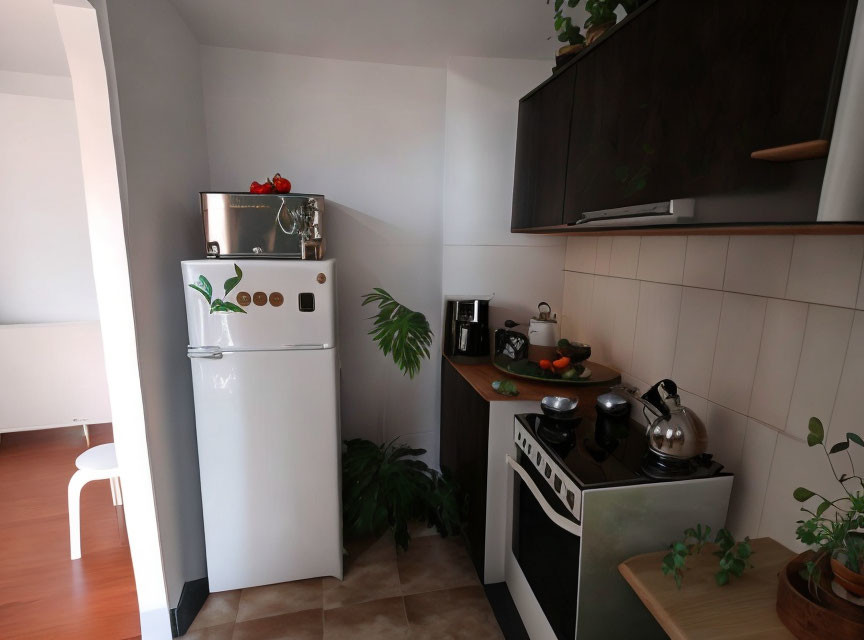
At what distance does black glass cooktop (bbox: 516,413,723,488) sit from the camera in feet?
3.70

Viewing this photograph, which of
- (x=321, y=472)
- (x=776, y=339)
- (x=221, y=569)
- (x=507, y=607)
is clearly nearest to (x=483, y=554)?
(x=507, y=607)

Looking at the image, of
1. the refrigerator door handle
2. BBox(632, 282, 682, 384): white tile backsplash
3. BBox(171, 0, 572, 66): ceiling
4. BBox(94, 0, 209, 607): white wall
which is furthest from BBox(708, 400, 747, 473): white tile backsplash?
BBox(94, 0, 209, 607): white wall

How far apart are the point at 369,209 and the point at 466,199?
52 centimetres

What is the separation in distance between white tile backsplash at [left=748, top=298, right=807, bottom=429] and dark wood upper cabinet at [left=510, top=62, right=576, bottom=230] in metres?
0.75

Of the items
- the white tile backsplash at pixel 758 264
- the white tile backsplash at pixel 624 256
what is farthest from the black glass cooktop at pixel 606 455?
the white tile backsplash at pixel 624 256

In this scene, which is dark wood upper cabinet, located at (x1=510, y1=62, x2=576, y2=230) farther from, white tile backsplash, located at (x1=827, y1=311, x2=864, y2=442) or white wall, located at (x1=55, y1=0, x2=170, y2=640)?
white wall, located at (x1=55, y1=0, x2=170, y2=640)

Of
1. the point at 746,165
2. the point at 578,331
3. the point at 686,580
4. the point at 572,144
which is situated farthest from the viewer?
the point at 578,331

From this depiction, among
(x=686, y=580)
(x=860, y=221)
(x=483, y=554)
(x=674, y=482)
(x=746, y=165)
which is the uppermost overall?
(x=746, y=165)

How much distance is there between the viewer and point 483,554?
1740mm

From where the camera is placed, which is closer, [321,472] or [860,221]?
[860,221]

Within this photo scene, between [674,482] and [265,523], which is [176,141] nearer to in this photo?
[265,523]

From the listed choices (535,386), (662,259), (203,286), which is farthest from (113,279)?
(662,259)

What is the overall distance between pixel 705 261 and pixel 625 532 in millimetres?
863

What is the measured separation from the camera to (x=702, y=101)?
90 cm
